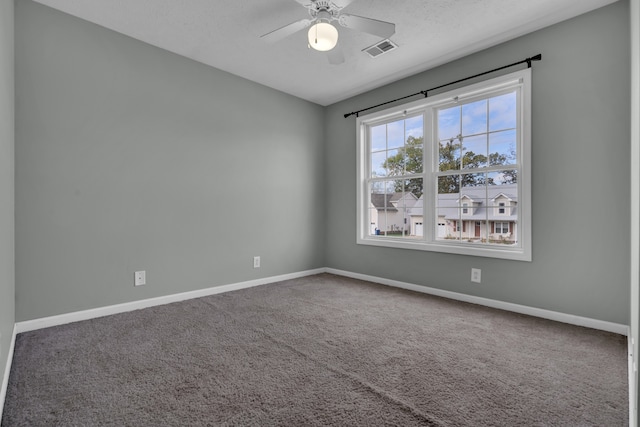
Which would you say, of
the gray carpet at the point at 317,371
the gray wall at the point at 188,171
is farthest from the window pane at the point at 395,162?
the gray carpet at the point at 317,371

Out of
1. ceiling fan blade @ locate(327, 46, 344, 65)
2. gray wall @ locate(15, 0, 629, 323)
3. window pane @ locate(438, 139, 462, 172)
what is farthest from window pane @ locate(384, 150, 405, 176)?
ceiling fan blade @ locate(327, 46, 344, 65)

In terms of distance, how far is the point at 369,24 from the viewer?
7.34 feet

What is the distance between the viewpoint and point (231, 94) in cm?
368

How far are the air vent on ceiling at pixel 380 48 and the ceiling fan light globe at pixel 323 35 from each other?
868 millimetres

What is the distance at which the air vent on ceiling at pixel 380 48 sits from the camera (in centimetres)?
287

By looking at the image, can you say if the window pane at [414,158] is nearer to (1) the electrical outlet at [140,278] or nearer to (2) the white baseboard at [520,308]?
(2) the white baseboard at [520,308]

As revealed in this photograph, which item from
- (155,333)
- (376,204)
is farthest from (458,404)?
(376,204)

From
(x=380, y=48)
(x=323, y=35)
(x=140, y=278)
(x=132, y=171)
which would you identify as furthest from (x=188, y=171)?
(x=380, y=48)

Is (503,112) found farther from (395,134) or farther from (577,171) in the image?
(395,134)

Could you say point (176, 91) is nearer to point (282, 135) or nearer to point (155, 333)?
point (282, 135)

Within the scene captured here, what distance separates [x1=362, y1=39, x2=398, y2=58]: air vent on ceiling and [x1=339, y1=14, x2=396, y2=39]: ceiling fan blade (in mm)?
594

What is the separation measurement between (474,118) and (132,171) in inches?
136

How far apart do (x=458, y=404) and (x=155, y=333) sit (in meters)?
2.12

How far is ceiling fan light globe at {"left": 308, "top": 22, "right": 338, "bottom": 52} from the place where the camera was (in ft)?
6.97
